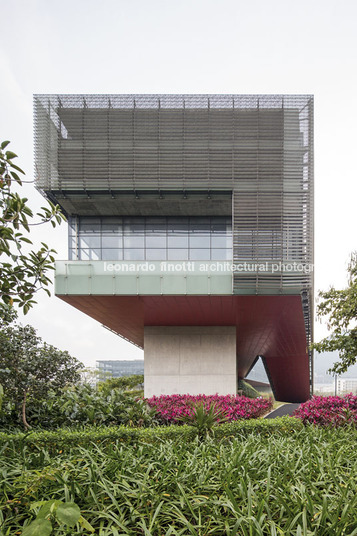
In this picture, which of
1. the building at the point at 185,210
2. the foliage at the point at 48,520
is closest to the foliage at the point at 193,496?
the foliage at the point at 48,520

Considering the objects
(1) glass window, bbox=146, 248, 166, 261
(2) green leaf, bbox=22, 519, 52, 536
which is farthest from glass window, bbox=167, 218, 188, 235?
(2) green leaf, bbox=22, 519, 52, 536

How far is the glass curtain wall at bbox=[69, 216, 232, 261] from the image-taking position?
21297mm

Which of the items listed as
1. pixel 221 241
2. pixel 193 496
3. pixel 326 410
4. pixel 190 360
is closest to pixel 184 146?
pixel 221 241

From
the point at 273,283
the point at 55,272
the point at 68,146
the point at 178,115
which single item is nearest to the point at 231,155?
the point at 178,115

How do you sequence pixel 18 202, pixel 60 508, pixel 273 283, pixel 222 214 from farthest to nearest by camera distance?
pixel 222 214 < pixel 273 283 < pixel 18 202 < pixel 60 508

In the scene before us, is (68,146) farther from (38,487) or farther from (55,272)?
(38,487)

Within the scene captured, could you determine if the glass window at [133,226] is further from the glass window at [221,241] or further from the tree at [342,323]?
the tree at [342,323]

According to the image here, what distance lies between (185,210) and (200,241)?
2.03 meters

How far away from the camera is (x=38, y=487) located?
3.21 m

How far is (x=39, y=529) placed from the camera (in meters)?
2.15

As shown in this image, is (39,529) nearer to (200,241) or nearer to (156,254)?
(156,254)

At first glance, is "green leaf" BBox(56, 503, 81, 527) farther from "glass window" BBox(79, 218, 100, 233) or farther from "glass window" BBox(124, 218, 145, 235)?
"glass window" BBox(79, 218, 100, 233)

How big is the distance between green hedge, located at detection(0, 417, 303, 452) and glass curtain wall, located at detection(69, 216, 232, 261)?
42.7 ft

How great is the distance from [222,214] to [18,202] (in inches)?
709
